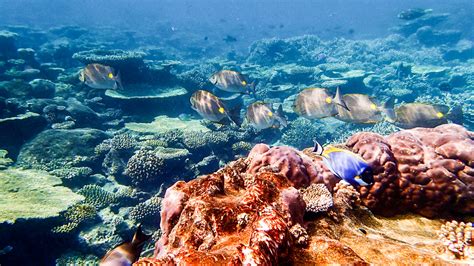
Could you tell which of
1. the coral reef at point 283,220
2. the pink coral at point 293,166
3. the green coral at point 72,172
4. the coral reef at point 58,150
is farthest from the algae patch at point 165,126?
the coral reef at point 283,220

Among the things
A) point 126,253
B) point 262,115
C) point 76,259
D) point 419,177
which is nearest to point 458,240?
point 419,177

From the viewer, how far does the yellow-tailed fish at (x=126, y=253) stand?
111 inches

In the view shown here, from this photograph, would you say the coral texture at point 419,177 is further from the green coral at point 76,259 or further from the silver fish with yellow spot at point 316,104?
the green coral at point 76,259

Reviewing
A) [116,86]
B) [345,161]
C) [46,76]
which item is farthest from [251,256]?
[46,76]

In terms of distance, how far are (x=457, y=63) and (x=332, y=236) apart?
31326 millimetres

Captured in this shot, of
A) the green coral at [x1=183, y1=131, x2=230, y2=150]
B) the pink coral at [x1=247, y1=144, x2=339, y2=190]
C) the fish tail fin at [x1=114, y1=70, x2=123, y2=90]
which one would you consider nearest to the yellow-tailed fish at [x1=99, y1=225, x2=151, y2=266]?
the pink coral at [x1=247, y1=144, x2=339, y2=190]

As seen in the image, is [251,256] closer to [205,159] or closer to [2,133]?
[205,159]

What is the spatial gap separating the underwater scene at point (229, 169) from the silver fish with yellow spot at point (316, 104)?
0.03m

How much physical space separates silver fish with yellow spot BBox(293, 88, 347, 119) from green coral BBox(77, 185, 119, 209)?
16.7 feet

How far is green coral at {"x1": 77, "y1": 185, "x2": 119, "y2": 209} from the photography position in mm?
7400

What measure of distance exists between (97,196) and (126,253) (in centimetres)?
532

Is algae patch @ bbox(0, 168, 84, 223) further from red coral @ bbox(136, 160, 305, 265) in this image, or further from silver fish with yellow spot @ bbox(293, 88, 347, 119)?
silver fish with yellow spot @ bbox(293, 88, 347, 119)

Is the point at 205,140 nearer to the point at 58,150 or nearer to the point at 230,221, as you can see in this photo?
the point at 58,150

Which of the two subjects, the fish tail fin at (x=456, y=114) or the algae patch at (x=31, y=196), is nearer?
the algae patch at (x=31, y=196)
